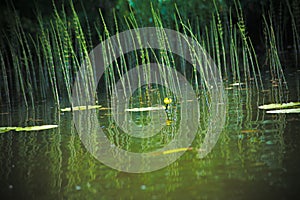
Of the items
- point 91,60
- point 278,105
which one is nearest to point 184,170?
point 278,105

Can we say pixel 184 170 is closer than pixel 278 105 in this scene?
Yes

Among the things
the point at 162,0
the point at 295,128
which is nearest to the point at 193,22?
the point at 162,0

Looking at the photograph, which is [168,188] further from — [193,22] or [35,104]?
[193,22]

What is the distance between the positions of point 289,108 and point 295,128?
0.50 metres

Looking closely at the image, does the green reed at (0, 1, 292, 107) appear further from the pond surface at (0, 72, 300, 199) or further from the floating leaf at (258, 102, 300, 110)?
the pond surface at (0, 72, 300, 199)

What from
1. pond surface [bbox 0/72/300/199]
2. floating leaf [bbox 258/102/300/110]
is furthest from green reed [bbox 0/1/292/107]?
pond surface [bbox 0/72/300/199]

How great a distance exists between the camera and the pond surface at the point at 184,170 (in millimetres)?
1354

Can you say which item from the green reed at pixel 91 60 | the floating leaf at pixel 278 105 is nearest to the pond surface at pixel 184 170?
the floating leaf at pixel 278 105

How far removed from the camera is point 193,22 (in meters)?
6.85

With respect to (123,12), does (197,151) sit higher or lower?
lower

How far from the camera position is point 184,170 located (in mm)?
1578

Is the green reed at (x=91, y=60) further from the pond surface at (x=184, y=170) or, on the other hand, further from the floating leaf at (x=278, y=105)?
the pond surface at (x=184, y=170)

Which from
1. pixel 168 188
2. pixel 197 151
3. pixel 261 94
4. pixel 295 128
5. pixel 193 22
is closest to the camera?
pixel 168 188

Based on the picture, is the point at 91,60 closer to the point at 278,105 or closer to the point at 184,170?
the point at 278,105
